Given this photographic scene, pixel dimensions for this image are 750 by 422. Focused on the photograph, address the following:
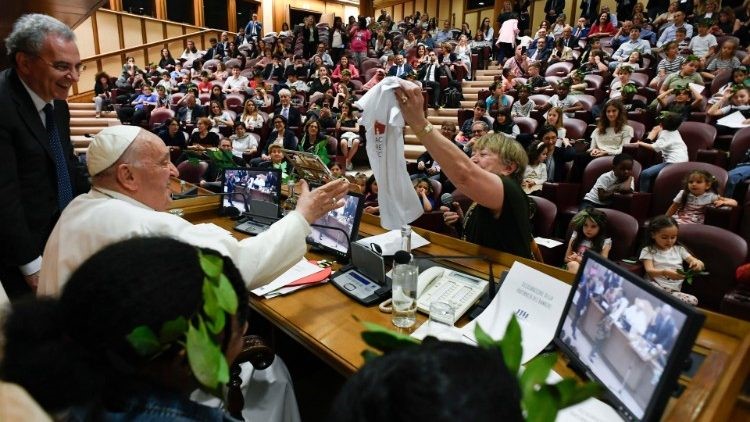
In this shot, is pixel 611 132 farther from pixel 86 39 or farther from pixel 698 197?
pixel 86 39

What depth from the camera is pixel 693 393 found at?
986 mm

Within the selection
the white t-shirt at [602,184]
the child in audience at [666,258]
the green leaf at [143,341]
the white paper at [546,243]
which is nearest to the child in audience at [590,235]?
the white paper at [546,243]

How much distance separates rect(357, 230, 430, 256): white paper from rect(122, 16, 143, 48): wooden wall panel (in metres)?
14.1

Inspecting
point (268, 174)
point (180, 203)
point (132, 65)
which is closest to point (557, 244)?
point (268, 174)

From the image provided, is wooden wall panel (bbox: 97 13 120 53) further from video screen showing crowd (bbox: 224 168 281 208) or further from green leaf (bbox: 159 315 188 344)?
green leaf (bbox: 159 315 188 344)

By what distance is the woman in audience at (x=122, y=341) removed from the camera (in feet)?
2.15

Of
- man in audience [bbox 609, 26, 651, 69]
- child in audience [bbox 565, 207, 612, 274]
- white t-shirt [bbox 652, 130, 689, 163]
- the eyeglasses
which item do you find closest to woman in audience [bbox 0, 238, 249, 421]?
the eyeglasses

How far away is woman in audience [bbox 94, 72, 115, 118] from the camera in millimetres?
10102

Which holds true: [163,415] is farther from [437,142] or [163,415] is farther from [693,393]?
[437,142]

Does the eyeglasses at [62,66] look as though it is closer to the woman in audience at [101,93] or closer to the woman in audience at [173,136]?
the woman in audience at [173,136]

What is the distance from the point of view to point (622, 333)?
979 millimetres

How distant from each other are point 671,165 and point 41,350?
4.32 meters

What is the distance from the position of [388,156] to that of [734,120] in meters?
4.61

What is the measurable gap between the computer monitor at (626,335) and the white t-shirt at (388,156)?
2.95 feet
